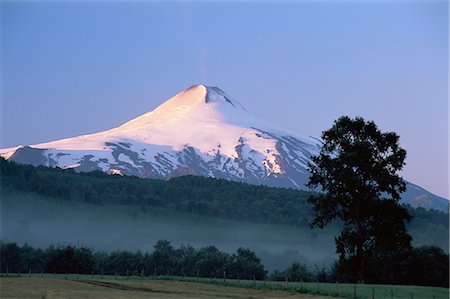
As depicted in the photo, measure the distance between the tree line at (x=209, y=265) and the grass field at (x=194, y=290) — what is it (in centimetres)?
704

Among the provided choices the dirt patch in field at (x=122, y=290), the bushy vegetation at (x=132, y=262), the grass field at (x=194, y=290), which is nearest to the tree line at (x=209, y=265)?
the bushy vegetation at (x=132, y=262)

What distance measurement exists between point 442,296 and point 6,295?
37.3 meters

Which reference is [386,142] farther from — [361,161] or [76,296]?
[76,296]

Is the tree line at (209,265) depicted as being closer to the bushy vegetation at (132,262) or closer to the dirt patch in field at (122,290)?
the bushy vegetation at (132,262)

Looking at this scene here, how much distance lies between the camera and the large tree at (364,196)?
281ft

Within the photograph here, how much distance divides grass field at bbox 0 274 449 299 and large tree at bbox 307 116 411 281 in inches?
174

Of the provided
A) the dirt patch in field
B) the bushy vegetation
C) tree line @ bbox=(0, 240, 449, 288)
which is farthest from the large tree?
the bushy vegetation

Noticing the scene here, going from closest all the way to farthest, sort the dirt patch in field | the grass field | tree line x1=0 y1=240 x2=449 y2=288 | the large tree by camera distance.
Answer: the dirt patch in field → the grass field → the large tree → tree line x1=0 y1=240 x2=449 y2=288

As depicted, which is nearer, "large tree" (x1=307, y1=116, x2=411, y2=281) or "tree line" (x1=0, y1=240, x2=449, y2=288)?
"large tree" (x1=307, y1=116, x2=411, y2=281)

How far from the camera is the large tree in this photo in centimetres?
8569

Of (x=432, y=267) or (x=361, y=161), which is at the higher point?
(x=361, y=161)

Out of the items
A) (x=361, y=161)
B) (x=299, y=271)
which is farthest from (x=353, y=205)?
(x=299, y=271)

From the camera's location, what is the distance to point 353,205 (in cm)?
8650

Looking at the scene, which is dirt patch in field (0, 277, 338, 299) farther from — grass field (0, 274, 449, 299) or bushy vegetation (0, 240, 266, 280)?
bushy vegetation (0, 240, 266, 280)
